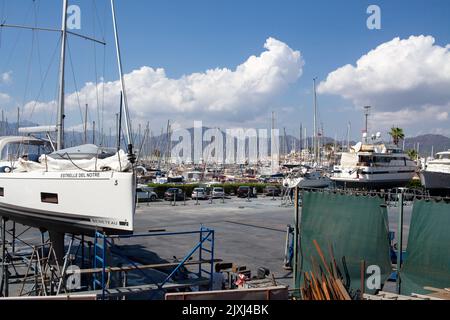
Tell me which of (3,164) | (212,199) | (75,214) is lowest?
(212,199)

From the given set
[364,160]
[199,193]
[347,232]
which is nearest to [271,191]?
[199,193]

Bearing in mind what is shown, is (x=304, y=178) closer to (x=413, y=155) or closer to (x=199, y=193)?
(x=199, y=193)

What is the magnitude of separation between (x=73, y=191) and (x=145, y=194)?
2427 centimetres

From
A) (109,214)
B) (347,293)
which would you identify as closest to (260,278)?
(347,293)

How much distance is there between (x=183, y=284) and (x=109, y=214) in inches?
102

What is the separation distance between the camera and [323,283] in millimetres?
8414

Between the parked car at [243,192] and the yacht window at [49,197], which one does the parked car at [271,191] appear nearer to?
the parked car at [243,192]

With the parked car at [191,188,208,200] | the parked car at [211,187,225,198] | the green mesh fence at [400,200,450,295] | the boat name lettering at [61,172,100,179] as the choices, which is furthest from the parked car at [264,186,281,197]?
the green mesh fence at [400,200,450,295]

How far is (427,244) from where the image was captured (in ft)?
24.5

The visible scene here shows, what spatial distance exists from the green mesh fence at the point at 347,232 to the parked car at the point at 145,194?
2666 centimetres

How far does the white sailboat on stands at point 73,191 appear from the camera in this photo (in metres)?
10.4

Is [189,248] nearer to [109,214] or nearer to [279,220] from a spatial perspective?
[109,214]
